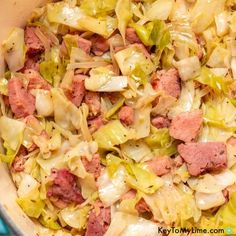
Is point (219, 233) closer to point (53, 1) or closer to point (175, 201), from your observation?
point (175, 201)

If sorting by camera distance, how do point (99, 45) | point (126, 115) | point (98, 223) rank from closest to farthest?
point (98, 223), point (126, 115), point (99, 45)

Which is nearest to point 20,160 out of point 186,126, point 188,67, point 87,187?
point 87,187

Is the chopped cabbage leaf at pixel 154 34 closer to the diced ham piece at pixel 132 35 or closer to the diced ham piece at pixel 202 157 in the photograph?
the diced ham piece at pixel 132 35

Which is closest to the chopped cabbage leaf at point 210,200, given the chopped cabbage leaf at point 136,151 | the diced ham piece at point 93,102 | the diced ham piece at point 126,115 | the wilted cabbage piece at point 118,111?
the wilted cabbage piece at point 118,111

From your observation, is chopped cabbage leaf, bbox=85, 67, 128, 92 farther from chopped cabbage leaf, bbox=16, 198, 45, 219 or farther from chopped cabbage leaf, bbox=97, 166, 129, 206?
chopped cabbage leaf, bbox=16, 198, 45, 219

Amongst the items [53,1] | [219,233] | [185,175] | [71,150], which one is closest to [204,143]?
[185,175]

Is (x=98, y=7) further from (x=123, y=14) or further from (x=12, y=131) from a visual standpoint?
(x=12, y=131)
